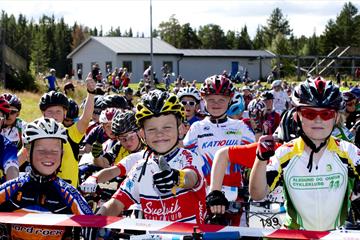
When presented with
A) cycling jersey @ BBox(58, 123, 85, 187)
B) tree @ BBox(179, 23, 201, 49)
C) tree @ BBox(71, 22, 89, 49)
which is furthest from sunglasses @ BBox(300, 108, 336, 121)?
tree @ BBox(71, 22, 89, 49)

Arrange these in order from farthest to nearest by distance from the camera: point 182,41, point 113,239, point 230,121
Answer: point 182,41 < point 230,121 < point 113,239

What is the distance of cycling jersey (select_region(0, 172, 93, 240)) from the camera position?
4691mm

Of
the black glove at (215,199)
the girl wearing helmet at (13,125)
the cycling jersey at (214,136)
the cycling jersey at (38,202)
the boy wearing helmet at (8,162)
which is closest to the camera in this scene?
the black glove at (215,199)

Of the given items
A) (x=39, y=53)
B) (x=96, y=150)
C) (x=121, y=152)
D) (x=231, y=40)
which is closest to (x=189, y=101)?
(x=121, y=152)

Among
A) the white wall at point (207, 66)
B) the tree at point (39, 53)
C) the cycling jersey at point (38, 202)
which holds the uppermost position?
the tree at point (39, 53)

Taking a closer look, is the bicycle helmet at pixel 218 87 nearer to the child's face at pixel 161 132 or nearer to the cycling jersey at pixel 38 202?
the child's face at pixel 161 132

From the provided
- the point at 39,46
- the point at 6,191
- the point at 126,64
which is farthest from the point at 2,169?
the point at 39,46

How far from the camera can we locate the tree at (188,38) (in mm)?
157500

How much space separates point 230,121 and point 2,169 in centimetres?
326

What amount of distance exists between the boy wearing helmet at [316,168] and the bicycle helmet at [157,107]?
36.4 inches

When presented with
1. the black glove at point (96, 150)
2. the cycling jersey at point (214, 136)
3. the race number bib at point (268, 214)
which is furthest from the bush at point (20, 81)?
the race number bib at point (268, 214)

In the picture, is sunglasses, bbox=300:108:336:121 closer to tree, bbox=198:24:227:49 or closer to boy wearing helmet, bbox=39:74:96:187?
boy wearing helmet, bbox=39:74:96:187

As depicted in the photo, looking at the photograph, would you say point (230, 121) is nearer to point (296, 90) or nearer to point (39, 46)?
point (296, 90)

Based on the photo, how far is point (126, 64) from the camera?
265ft
